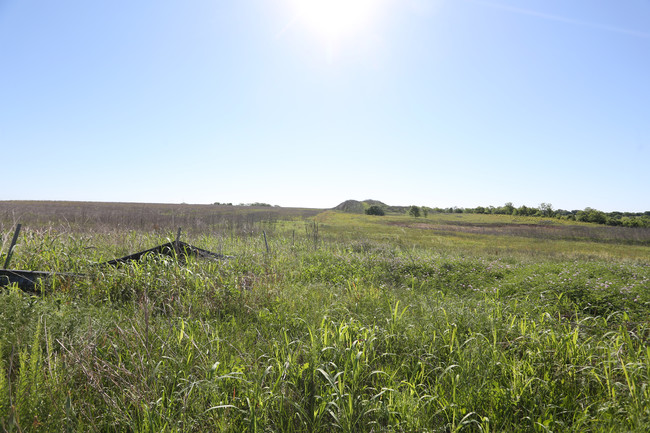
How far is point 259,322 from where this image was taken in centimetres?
456

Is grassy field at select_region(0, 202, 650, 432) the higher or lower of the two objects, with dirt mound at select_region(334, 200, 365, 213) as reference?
lower

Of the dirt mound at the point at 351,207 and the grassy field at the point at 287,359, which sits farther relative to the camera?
the dirt mound at the point at 351,207

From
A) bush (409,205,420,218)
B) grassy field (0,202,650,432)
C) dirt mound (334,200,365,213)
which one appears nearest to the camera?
grassy field (0,202,650,432)

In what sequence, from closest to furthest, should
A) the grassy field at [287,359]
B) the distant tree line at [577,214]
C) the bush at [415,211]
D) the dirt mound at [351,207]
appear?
the grassy field at [287,359], the distant tree line at [577,214], the bush at [415,211], the dirt mound at [351,207]

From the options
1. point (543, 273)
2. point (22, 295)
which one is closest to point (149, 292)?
point (22, 295)

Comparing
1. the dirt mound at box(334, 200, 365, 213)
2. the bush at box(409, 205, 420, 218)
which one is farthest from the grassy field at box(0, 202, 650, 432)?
the dirt mound at box(334, 200, 365, 213)

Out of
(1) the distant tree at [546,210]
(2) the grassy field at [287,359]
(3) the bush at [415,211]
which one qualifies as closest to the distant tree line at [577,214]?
(1) the distant tree at [546,210]

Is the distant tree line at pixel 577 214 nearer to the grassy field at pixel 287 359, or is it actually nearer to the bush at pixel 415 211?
the bush at pixel 415 211

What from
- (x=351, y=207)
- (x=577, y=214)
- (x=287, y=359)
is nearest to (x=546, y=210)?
(x=577, y=214)

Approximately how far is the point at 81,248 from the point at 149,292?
10.4 feet

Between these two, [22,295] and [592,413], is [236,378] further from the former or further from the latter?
[22,295]

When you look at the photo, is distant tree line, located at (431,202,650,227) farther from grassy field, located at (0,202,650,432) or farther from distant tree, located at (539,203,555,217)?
grassy field, located at (0,202,650,432)

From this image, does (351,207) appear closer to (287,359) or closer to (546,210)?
(546,210)

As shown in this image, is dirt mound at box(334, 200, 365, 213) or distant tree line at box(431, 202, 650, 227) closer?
distant tree line at box(431, 202, 650, 227)
